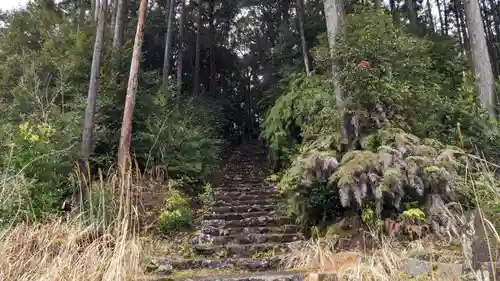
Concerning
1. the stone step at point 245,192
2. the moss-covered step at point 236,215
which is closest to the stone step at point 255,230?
the moss-covered step at point 236,215

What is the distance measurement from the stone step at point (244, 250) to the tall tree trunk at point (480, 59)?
4930 millimetres

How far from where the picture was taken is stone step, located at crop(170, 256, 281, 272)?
16.5 feet

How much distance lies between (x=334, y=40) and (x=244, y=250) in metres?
3.58

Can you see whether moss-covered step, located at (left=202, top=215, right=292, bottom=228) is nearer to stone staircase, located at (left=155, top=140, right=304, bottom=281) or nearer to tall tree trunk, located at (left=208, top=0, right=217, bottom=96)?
stone staircase, located at (left=155, top=140, right=304, bottom=281)

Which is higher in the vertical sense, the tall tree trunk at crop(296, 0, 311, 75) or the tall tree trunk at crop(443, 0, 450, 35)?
the tall tree trunk at crop(443, 0, 450, 35)

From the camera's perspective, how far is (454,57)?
10.8m

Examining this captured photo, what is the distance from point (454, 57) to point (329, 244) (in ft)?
26.6

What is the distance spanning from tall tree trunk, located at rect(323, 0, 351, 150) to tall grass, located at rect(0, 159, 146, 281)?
11.8 ft

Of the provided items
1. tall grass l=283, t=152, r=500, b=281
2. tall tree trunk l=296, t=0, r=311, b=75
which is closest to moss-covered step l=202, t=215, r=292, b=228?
tall grass l=283, t=152, r=500, b=281

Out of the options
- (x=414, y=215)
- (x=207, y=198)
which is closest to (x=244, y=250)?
(x=414, y=215)

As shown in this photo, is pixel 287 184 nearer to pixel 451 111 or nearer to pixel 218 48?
pixel 451 111

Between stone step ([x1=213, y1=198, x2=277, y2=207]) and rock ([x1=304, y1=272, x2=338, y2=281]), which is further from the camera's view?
stone step ([x1=213, y1=198, x2=277, y2=207])

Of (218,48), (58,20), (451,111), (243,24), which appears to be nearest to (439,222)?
(451,111)

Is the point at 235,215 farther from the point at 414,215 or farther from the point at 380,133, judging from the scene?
the point at 414,215
